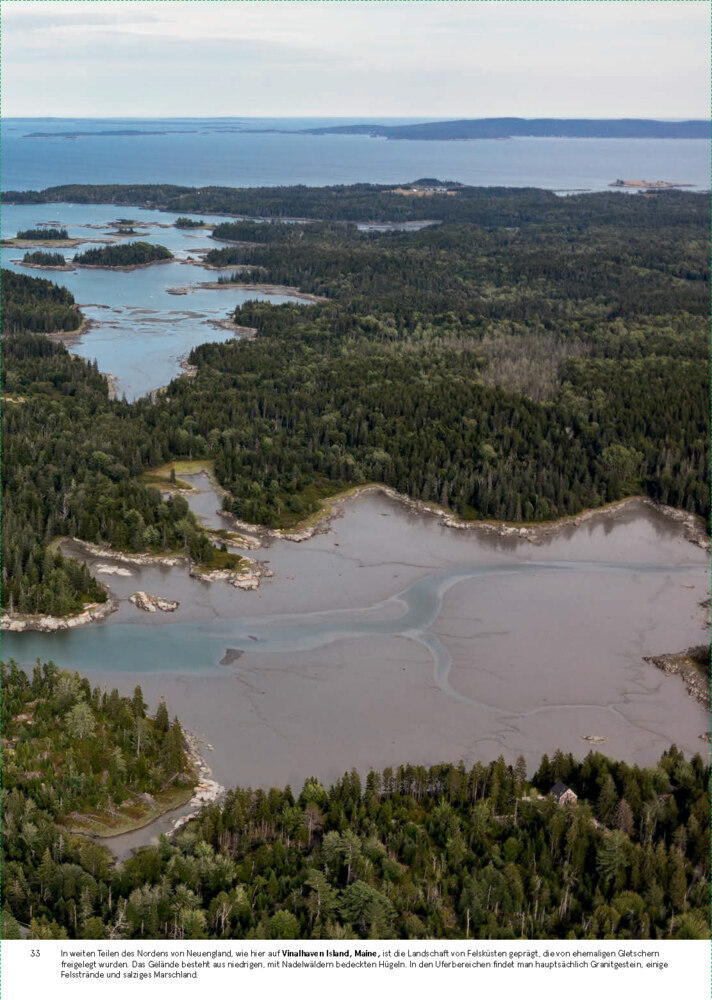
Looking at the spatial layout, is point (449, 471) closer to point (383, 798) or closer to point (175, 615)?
point (175, 615)

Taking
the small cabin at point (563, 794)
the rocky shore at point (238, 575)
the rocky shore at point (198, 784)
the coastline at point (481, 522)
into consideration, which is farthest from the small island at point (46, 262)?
the small cabin at point (563, 794)

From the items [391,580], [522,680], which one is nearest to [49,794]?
Result: [522,680]

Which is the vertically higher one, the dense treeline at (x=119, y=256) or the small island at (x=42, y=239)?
the small island at (x=42, y=239)

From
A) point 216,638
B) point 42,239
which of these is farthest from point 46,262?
point 216,638

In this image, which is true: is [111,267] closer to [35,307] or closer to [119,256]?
[119,256]

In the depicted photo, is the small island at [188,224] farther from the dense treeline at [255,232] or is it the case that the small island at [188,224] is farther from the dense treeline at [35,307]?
the dense treeline at [35,307]

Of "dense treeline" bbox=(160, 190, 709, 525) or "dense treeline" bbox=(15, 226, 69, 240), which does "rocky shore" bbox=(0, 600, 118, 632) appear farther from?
"dense treeline" bbox=(15, 226, 69, 240)
